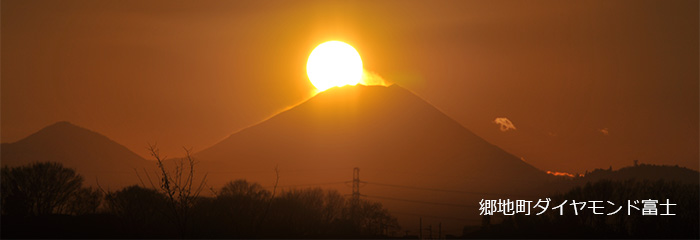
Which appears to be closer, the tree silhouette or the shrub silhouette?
the shrub silhouette

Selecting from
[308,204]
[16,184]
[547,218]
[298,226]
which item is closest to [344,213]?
[308,204]

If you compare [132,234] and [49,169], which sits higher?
[49,169]

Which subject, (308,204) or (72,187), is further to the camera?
(308,204)

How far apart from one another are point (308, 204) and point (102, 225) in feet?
137

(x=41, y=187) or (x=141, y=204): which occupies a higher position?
(x=41, y=187)

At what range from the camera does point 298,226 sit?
7956 cm

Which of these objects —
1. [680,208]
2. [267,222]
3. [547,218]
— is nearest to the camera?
[267,222]

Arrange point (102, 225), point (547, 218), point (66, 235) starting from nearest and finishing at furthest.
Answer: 1. point (66, 235)
2. point (102, 225)
3. point (547, 218)

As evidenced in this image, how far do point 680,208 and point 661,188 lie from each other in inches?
526

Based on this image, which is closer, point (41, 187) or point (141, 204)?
point (141, 204)

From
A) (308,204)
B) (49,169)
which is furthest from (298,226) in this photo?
(49,169)

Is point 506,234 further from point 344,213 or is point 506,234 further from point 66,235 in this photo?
point 66,235

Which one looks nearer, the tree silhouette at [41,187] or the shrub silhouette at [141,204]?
the shrub silhouette at [141,204]

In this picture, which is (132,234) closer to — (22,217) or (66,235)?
(66,235)
